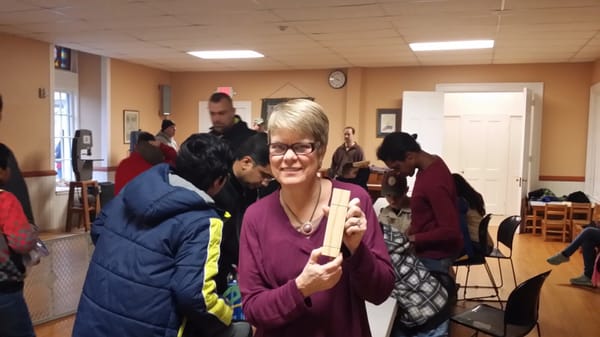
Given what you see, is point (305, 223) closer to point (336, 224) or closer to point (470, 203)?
point (336, 224)

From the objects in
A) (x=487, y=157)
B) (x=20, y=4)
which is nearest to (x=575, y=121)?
(x=487, y=157)

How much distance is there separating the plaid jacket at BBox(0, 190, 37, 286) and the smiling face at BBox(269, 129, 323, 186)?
140cm

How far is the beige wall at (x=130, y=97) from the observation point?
8.45m

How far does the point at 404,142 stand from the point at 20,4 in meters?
4.12

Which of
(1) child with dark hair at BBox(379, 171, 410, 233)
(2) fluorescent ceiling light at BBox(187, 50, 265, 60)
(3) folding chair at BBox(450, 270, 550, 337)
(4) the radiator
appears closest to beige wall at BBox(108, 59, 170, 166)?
(2) fluorescent ceiling light at BBox(187, 50, 265, 60)

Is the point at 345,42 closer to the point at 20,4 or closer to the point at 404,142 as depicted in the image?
A: the point at 20,4

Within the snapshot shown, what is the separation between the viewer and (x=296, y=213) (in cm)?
123

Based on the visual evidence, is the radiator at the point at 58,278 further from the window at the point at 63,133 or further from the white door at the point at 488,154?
the white door at the point at 488,154

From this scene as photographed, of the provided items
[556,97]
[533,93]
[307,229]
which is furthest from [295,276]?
[556,97]

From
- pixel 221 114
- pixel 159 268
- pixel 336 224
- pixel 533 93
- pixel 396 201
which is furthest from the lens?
pixel 533 93

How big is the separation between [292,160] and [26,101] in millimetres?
6686

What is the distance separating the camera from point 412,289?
2.39 meters

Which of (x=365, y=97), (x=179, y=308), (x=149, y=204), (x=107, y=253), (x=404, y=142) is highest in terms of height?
(x=365, y=97)

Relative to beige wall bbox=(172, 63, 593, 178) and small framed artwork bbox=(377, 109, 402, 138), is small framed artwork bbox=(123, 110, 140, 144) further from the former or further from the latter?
small framed artwork bbox=(377, 109, 402, 138)
